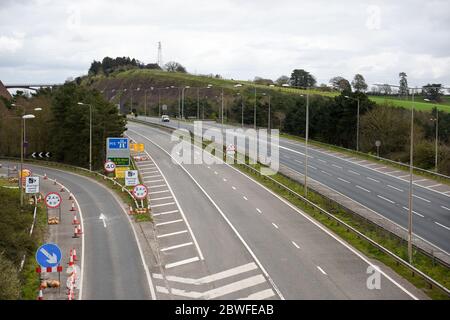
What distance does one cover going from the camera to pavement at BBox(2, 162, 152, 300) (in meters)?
25.9

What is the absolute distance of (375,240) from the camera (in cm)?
3472

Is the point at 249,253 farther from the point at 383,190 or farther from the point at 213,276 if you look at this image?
the point at 383,190

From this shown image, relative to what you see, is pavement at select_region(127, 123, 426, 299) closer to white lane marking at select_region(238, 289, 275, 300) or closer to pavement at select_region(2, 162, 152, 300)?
white lane marking at select_region(238, 289, 275, 300)

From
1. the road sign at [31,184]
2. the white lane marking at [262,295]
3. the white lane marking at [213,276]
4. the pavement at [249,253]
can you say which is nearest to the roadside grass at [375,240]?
the pavement at [249,253]

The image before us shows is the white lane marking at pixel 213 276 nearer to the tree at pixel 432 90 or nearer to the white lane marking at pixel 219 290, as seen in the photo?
the white lane marking at pixel 219 290

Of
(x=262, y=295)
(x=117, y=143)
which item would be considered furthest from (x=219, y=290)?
(x=117, y=143)

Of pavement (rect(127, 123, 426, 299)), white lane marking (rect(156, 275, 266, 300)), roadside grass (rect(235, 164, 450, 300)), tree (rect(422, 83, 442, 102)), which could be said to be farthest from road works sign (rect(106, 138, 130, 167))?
white lane marking (rect(156, 275, 266, 300))

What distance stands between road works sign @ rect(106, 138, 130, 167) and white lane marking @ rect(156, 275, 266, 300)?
3095 cm

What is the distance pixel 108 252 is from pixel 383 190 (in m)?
29.9

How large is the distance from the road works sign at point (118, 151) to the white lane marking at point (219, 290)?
102 feet

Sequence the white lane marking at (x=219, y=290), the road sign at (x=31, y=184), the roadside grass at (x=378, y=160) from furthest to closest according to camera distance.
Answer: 1. the roadside grass at (x=378, y=160)
2. the road sign at (x=31, y=184)
3. the white lane marking at (x=219, y=290)

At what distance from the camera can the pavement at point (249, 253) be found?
25755 millimetres

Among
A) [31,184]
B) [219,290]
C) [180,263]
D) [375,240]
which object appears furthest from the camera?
[31,184]
